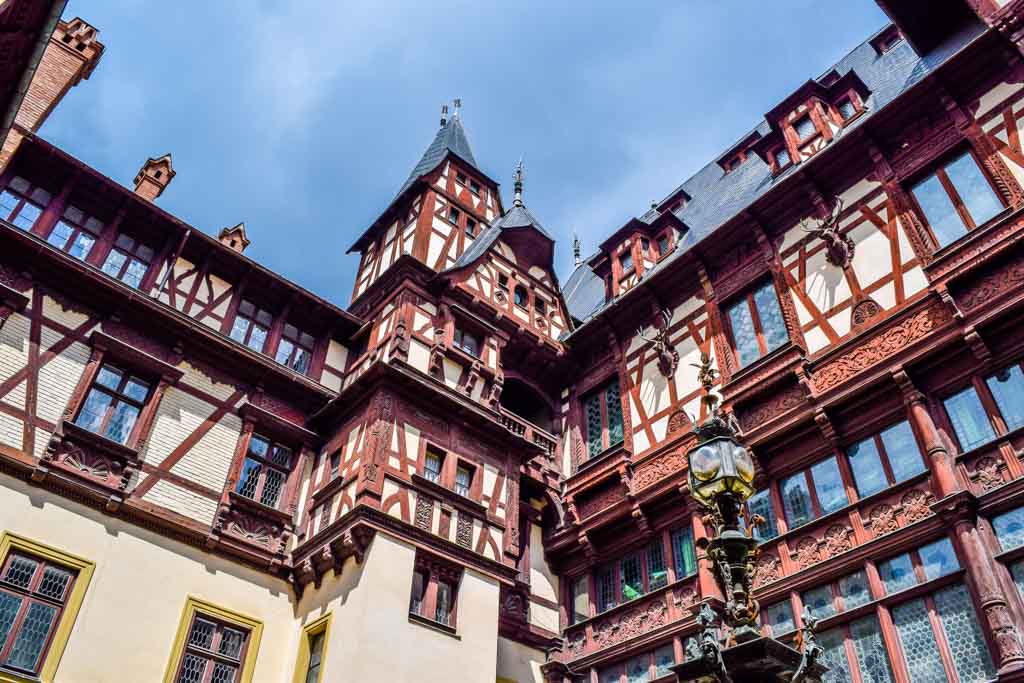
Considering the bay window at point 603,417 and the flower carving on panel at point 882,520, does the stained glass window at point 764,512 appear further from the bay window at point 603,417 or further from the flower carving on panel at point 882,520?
the bay window at point 603,417

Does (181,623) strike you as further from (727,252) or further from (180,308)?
(727,252)

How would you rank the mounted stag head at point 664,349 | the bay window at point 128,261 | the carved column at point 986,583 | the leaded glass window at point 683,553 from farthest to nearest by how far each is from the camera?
the mounted stag head at point 664,349, the bay window at point 128,261, the leaded glass window at point 683,553, the carved column at point 986,583

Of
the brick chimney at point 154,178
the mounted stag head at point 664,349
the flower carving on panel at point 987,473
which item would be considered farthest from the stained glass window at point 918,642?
the brick chimney at point 154,178

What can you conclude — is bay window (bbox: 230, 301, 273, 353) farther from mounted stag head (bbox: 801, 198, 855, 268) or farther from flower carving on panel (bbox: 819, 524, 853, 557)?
flower carving on panel (bbox: 819, 524, 853, 557)

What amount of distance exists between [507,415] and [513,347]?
2102 mm

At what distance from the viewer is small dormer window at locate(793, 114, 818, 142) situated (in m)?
18.4

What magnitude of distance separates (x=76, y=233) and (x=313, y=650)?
9.87 m

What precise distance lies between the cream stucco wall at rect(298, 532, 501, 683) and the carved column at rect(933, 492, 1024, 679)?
835cm

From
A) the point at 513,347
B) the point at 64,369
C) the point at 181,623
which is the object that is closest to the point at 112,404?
the point at 64,369

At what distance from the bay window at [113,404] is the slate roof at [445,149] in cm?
1038

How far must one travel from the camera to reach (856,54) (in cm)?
2328

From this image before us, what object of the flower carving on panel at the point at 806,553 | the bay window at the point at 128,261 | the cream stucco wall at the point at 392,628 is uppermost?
the bay window at the point at 128,261

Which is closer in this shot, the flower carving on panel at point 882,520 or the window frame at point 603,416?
the flower carving on panel at point 882,520

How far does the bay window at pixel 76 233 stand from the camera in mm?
16094
